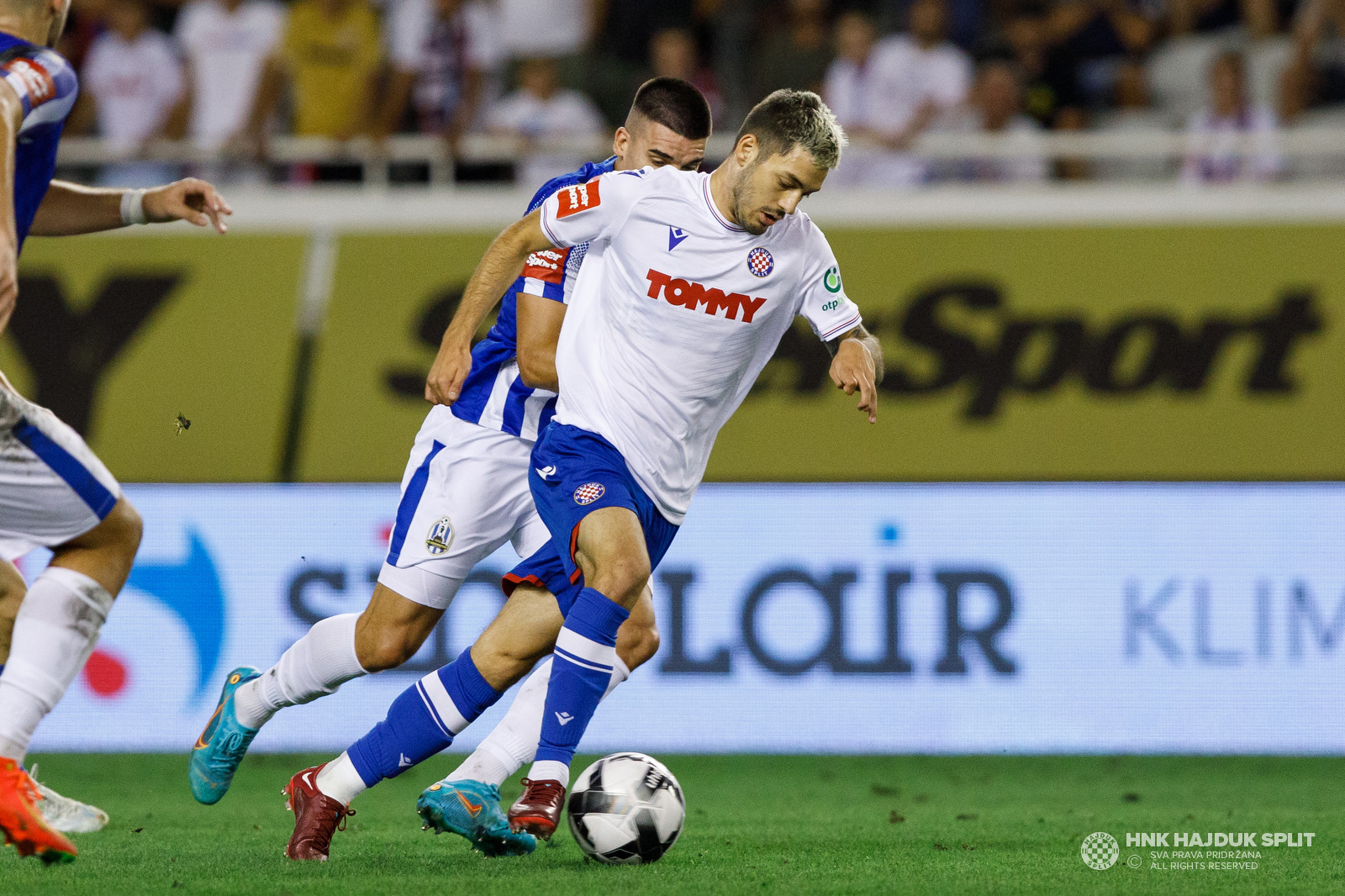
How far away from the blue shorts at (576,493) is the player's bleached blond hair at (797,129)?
971 millimetres

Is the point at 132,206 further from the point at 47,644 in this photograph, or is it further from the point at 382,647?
the point at 382,647

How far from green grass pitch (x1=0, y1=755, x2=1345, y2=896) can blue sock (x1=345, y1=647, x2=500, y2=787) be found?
28cm

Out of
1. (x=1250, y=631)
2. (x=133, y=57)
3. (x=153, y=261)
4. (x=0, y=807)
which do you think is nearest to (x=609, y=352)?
(x=0, y=807)

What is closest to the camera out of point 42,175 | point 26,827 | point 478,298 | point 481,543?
point 26,827

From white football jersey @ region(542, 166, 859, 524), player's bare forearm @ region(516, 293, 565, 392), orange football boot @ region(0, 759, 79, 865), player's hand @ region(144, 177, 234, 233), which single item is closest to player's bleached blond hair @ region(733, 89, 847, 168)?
white football jersey @ region(542, 166, 859, 524)

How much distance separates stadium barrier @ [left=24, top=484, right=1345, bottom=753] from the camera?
772cm

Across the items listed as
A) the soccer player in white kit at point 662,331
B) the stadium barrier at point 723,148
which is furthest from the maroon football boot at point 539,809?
the stadium barrier at point 723,148

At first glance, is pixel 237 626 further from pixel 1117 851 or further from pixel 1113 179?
pixel 1113 179

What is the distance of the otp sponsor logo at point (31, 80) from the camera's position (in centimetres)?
381

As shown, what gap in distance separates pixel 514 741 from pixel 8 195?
2.12 metres

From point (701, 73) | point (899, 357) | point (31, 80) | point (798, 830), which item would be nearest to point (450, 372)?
point (31, 80)

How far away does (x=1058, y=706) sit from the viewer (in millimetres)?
7738

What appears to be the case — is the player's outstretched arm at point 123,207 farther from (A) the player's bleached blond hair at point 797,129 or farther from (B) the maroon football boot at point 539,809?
(B) the maroon football boot at point 539,809

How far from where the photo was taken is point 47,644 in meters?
4.24
